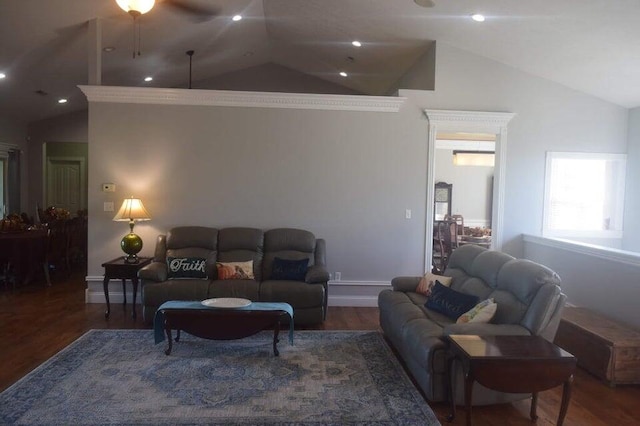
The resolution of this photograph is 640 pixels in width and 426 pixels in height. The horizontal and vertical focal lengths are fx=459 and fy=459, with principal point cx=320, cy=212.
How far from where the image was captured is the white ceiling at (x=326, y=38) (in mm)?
4562

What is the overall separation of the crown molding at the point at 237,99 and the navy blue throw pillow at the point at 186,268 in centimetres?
193

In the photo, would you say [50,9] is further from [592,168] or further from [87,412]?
[592,168]

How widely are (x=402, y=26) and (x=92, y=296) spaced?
16.3 ft

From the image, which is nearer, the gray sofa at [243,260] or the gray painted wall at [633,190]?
the gray sofa at [243,260]

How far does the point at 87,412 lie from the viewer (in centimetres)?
289

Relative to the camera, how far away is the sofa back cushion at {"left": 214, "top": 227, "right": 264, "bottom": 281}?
5266 mm

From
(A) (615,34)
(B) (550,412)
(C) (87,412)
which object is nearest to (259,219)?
(C) (87,412)

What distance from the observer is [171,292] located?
15.2 ft

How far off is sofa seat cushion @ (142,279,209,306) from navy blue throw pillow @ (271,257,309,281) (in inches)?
30.0

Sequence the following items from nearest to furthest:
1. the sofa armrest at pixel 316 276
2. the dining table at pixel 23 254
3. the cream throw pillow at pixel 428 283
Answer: the cream throw pillow at pixel 428 283, the sofa armrest at pixel 316 276, the dining table at pixel 23 254

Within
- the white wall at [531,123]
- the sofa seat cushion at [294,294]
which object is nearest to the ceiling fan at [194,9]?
the white wall at [531,123]

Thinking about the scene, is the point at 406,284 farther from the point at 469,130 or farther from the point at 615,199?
the point at 615,199

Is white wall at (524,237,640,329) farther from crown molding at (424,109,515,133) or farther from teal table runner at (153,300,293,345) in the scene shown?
teal table runner at (153,300,293,345)

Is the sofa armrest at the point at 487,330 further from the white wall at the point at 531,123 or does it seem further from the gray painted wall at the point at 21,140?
the gray painted wall at the point at 21,140
